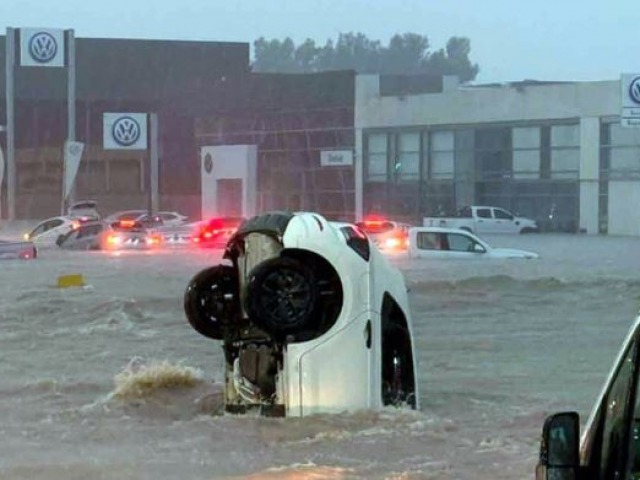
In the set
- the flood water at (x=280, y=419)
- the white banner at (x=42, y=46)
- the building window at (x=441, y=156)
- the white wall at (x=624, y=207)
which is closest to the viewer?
the flood water at (x=280, y=419)

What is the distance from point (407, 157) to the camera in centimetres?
6650

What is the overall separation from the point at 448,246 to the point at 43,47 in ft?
105

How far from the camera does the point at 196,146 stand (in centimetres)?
7750

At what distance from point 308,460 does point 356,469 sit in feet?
1.27

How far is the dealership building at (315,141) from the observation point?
60250mm

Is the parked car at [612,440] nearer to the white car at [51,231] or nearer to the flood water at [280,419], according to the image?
the flood water at [280,419]

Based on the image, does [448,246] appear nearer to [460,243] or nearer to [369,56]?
[460,243]

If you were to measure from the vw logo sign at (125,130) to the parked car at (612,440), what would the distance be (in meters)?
63.3

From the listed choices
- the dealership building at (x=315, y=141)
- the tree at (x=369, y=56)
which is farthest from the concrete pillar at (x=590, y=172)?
the tree at (x=369, y=56)

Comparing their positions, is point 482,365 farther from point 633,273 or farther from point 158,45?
point 158,45

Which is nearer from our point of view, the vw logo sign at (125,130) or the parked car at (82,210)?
the parked car at (82,210)

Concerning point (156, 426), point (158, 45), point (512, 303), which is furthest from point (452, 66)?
point (156, 426)

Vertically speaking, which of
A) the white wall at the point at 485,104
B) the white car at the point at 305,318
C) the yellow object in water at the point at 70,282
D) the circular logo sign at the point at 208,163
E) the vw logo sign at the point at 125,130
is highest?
the white wall at the point at 485,104

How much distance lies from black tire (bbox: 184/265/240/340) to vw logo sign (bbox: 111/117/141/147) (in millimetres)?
57182
